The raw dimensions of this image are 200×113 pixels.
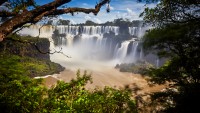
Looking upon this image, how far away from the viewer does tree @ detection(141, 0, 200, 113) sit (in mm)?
11648

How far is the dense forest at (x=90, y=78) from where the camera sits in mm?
5766

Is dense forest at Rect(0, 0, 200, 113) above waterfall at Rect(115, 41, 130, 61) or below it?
above

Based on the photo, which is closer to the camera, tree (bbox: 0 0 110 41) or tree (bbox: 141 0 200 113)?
tree (bbox: 0 0 110 41)

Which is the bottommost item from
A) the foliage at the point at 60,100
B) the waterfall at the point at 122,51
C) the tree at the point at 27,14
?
the waterfall at the point at 122,51

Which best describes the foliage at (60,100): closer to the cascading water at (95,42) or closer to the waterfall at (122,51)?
the cascading water at (95,42)

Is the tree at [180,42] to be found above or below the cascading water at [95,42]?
above

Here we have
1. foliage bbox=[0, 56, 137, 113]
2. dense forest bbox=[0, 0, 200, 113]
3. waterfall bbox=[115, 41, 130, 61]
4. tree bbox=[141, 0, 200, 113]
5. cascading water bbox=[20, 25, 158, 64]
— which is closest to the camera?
dense forest bbox=[0, 0, 200, 113]

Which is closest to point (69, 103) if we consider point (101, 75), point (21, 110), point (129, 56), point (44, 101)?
point (44, 101)

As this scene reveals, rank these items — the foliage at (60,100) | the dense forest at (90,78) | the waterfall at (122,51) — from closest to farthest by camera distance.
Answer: the dense forest at (90,78), the foliage at (60,100), the waterfall at (122,51)

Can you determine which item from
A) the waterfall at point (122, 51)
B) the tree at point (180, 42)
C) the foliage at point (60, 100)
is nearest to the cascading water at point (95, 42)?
the waterfall at point (122, 51)

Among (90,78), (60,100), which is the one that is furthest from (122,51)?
(60,100)

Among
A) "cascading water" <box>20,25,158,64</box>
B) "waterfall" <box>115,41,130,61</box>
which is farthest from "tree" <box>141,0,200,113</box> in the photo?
"waterfall" <box>115,41,130,61</box>

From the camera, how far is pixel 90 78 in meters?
9.48

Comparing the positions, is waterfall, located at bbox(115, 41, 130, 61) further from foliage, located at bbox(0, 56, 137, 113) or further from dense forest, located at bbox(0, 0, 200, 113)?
foliage, located at bbox(0, 56, 137, 113)
